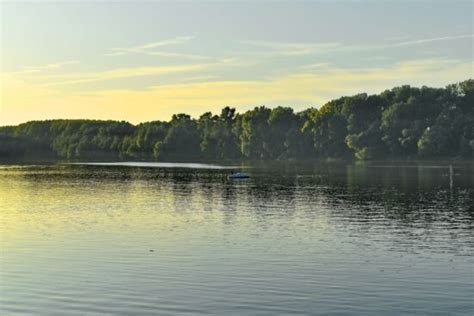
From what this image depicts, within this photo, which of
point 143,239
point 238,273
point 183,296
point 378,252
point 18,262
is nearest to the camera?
point 183,296

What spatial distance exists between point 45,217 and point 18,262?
1191 inches

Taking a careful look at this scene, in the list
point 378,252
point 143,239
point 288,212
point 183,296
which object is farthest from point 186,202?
point 183,296

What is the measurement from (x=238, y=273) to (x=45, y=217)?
39.7 metres

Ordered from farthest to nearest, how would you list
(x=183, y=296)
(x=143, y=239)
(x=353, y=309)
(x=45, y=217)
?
(x=45, y=217) → (x=143, y=239) → (x=183, y=296) → (x=353, y=309)

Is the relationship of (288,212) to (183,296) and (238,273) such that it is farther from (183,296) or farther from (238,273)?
(183,296)

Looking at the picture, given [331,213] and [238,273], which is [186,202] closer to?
[331,213]

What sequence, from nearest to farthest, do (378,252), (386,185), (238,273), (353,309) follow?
(353,309) < (238,273) < (378,252) < (386,185)

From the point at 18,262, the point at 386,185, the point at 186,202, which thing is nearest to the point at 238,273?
the point at 18,262

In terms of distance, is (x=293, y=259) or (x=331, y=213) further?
(x=331, y=213)

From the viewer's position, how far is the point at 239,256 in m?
49.6

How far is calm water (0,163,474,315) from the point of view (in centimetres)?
3609

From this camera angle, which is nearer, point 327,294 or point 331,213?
point 327,294

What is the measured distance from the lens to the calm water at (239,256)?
1421 inches

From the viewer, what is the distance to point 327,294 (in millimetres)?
37469
